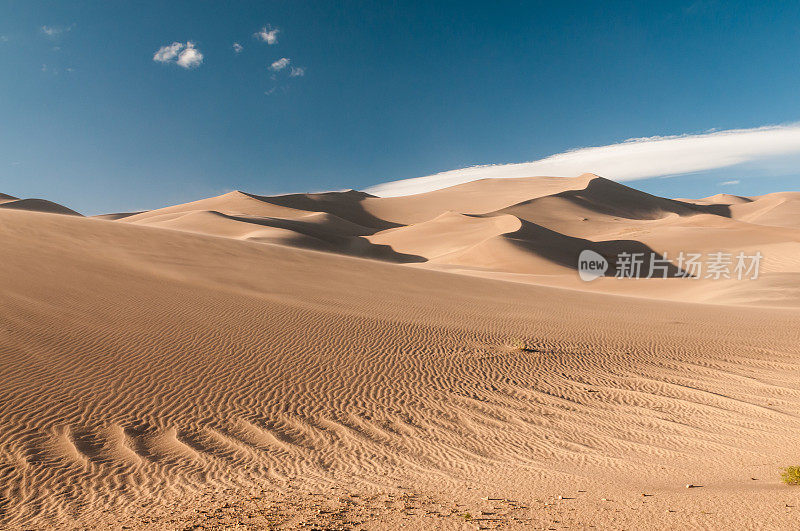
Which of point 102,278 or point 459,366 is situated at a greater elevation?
point 102,278

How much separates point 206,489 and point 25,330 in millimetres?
6735

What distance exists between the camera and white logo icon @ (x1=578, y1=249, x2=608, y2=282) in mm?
38531

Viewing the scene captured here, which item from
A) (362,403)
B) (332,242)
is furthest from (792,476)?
(332,242)

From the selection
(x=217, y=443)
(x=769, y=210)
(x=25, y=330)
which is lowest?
(x=217, y=443)

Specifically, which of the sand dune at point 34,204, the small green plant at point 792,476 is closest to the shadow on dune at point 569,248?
the small green plant at point 792,476

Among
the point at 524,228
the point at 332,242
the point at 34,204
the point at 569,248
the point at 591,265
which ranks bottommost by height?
A: the point at 591,265

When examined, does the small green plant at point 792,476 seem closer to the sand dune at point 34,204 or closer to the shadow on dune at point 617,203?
the shadow on dune at point 617,203

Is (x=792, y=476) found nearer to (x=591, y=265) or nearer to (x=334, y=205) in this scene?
(x=591, y=265)

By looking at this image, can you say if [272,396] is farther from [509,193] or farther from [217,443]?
[509,193]

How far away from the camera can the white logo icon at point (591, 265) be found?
38.5m

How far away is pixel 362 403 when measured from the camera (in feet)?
26.5

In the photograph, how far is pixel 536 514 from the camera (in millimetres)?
4414

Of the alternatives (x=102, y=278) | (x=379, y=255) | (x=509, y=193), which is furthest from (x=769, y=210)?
(x=102, y=278)

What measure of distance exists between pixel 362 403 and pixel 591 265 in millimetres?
39658
